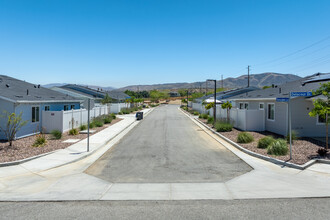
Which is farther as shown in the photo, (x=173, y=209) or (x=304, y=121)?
(x=304, y=121)

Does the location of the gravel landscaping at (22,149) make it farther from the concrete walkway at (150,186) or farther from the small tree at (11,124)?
the concrete walkway at (150,186)

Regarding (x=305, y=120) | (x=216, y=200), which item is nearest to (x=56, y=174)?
(x=216, y=200)

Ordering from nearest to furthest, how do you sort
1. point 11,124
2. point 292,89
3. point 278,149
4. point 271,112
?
point 278,149 → point 11,124 → point 292,89 → point 271,112

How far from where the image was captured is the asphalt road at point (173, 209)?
19.2 feet

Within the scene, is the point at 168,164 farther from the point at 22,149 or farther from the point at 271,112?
the point at 271,112

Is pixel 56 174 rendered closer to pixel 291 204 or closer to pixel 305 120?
pixel 291 204

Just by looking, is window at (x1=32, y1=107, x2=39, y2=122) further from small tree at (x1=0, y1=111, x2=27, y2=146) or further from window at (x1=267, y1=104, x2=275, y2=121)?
window at (x1=267, y1=104, x2=275, y2=121)

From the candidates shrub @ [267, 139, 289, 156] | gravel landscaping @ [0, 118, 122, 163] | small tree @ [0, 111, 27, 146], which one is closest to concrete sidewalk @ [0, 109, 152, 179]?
gravel landscaping @ [0, 118, 122, 163]

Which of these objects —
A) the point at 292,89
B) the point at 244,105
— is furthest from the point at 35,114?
the point at 244,105

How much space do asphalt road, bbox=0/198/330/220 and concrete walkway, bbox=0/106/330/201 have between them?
352 mm

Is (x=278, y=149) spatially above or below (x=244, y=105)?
below

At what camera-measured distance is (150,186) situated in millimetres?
7930

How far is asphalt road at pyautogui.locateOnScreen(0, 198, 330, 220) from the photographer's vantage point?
5.87 meters

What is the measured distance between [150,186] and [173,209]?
1.83 meters
